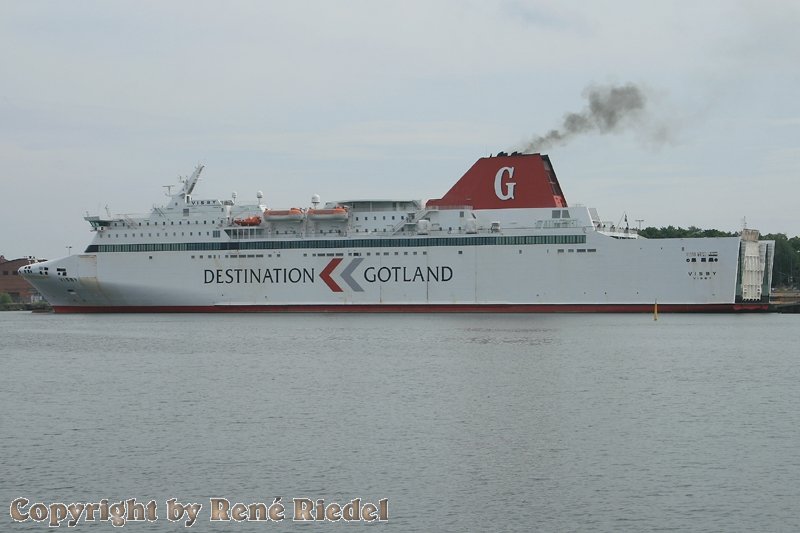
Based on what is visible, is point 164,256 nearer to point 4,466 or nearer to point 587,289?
point 587,289

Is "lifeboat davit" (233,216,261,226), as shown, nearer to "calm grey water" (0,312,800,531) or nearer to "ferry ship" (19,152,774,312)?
"ferry ship" (19,152,774,312)

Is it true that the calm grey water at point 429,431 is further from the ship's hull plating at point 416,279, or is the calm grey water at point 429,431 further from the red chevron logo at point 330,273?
the red chevron logo at point 330,273

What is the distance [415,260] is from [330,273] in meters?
4.90

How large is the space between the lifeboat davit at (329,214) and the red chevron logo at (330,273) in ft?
7.53

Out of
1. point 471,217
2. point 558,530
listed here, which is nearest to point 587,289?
point 471,217

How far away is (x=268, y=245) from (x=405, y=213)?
25.8 ft

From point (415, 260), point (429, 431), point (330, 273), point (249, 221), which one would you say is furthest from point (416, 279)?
point (429, 431)

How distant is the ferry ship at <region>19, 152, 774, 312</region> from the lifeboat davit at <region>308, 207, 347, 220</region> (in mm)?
81

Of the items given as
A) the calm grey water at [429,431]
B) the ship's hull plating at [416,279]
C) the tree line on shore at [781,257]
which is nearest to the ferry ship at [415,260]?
the ship's hull plating at [416,279]

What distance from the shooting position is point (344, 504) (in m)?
15.4

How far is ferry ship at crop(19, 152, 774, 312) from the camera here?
5472cm

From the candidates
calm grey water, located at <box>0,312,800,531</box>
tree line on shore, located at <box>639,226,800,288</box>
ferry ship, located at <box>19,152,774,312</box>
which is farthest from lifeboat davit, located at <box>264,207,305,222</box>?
tree line on shore, located at <box>639,226,800,288</box>

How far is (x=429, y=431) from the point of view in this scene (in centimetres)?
2081

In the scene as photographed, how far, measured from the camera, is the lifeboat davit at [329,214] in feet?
196
